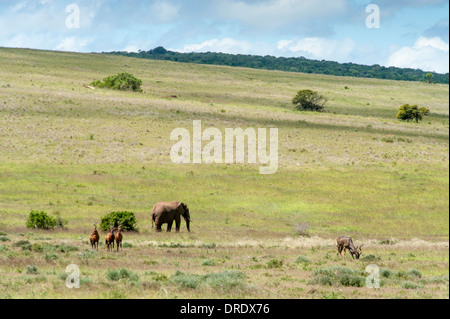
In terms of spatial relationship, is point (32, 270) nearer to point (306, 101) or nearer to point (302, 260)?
point (302, 260)

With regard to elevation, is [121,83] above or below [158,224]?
above

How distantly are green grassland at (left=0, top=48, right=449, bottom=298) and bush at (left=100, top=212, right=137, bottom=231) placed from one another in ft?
3.69

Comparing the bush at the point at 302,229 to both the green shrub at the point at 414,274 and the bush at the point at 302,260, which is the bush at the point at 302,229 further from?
the green shrub at the point at 414,274

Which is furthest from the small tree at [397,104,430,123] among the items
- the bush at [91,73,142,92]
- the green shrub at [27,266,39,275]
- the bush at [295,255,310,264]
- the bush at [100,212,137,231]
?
the green shrub at [27,266,39,275]

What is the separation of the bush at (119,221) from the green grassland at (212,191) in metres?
1.12

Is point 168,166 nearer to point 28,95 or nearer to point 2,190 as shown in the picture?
point 2,190

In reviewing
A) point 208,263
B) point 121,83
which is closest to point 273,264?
point 208,263

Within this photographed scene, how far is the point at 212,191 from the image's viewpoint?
52.2 metres

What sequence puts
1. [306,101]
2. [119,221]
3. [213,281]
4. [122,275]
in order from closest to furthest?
[213,281]
[122,275]
[119,221]
[306,101]

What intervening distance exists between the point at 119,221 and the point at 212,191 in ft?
53.0

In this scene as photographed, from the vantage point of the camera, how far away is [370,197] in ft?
178

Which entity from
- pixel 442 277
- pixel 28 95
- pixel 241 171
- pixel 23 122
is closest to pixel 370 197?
pixel 241 171

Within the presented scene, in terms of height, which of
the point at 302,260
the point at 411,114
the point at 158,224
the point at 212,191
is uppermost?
the point at 411,114

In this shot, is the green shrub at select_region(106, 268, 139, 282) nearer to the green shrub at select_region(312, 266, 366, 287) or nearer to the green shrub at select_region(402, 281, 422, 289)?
the green shrub at select_region(312, 266, 366, 287)
